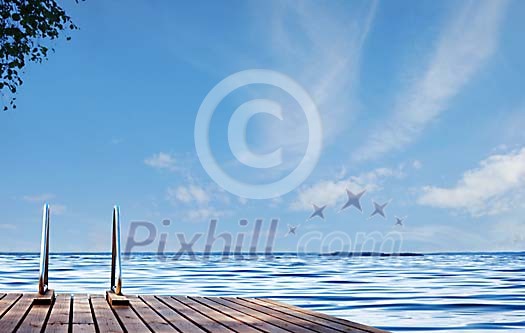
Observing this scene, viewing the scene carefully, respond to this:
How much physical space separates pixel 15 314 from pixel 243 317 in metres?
1.70

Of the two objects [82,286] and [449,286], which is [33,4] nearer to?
[82,286]

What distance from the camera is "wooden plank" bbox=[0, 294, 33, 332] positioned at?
5.18m

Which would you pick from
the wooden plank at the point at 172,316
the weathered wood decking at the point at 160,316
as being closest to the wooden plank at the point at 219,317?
the weathered wood decking at the point at 160,316

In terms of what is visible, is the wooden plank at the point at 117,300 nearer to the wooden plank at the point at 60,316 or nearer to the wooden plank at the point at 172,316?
the wooden plank at the point at 172,316

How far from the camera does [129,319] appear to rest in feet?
18.6

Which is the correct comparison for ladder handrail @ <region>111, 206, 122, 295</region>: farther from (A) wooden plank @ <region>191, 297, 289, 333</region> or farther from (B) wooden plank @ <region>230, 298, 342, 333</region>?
(B) wooden plank @ <region>230, 298, 342, 333</region>

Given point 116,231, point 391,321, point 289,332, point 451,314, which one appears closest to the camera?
point 289,332

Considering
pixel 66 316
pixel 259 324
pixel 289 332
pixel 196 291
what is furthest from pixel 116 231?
pixel 196 291

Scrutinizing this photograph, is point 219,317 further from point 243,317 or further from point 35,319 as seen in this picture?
point 35,319

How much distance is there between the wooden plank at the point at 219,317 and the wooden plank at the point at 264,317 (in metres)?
0.22

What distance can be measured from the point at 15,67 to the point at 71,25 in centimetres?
88

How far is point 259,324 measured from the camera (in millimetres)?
5426

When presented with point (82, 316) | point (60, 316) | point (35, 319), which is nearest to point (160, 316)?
point (82, 316)

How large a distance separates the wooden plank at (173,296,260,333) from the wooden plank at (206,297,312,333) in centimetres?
22
